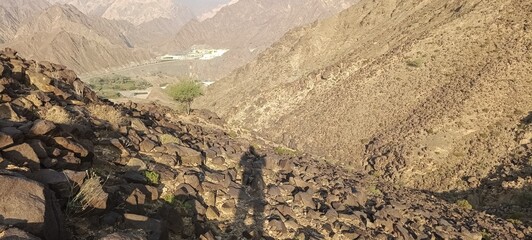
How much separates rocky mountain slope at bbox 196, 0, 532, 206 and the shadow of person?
12.4 meters

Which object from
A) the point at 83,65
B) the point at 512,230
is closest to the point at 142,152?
the point at 512,230

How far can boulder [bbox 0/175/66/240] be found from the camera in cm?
424

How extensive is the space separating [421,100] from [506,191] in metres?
14.2

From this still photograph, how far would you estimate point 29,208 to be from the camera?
435 centimetres

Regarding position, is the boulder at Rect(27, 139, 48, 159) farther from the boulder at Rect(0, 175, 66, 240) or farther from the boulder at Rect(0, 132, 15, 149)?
the boulder at Rect(0, 175, 66, 240)

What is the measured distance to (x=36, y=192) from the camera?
4.56m

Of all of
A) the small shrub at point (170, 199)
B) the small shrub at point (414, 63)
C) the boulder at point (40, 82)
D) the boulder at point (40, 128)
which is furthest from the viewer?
the small shrub at point (414, 63)

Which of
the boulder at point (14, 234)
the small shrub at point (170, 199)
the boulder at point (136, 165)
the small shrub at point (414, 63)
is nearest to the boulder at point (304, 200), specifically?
the small shrub at point (170, 199)

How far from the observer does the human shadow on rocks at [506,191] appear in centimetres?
1609

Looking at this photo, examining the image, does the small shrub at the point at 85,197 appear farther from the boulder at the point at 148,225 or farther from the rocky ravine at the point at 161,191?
the boulder at the point at 148,225

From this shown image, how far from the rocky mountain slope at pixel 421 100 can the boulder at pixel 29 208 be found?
61.1 ft

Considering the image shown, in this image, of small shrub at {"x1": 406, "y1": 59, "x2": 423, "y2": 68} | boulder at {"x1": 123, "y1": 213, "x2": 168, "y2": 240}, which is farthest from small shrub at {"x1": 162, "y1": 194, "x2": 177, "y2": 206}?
small shrub at {"x1": 406, "y1": 59, "x2": 423, "y2": 68}

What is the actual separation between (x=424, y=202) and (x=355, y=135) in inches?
686

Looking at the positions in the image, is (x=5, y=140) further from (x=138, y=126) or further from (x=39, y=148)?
(x=138, y=126)
